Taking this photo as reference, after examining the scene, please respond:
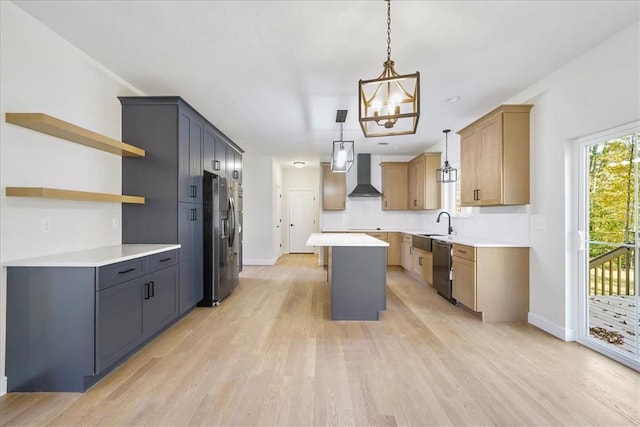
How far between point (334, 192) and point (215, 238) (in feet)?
11.6

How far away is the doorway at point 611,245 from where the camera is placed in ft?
7.66

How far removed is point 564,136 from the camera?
2.86 m

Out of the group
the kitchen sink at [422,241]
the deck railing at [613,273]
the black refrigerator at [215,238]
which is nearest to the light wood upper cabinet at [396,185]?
the kitchen sink at [422,241]

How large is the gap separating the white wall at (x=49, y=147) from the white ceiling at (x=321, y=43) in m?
0.19

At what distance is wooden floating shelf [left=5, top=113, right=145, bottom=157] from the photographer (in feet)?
6.55

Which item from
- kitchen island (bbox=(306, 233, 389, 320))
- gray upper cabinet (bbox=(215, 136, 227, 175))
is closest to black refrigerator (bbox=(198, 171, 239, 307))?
gray upper cabinet (bbox=(215, 136, 227, 175))

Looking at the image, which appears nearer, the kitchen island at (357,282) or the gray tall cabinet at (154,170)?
the gray tall cabinet at (154,170)

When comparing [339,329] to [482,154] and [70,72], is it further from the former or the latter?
[70,72]

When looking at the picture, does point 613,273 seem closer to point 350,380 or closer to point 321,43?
point 350,380

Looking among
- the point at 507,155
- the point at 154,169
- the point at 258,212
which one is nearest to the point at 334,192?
the point at 258,212

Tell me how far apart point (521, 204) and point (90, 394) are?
4.30 metres

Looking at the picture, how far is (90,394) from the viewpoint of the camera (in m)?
2.02

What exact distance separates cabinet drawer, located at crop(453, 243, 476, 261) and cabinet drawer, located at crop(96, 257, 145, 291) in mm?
3420

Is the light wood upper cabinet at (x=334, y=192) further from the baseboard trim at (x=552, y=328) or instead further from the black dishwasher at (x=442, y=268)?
the baseboard trim at (x=552, y=328)
